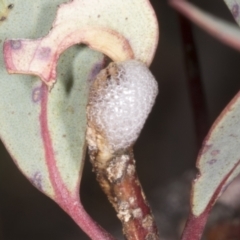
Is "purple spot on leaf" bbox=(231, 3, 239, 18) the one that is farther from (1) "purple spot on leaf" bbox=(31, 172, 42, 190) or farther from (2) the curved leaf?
(1) "purple spot on leaf" bbox=(31, 172, 42, 190)

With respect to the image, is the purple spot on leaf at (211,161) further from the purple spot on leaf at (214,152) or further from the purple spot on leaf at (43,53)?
the purple spot on leaf at (43,53)

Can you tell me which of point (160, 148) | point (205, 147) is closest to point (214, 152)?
point (205, 147)

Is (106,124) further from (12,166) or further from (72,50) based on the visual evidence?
(12,166)

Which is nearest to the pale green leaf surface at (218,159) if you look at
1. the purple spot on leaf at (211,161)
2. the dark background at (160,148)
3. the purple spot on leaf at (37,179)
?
the purple spot on leaf at (211,161)

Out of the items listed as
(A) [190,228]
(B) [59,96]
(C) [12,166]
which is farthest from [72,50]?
(C) [12,166]

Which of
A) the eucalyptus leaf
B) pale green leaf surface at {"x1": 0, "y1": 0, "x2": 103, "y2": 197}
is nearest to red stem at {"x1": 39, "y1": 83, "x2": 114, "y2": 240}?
pale green leaf surface at {"x1": 0, "y1": 0, "x2": 103, "y2": 197}
